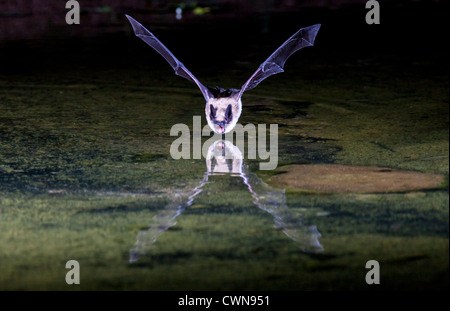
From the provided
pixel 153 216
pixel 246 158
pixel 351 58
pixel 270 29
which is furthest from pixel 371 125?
pixel 270 29

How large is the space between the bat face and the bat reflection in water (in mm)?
308

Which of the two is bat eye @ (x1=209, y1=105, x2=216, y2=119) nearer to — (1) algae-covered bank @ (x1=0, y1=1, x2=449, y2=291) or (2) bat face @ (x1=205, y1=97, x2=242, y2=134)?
(2) bat face @ (x1=205, y1=97, x2=242, y2=134)

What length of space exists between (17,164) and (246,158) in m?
1.40

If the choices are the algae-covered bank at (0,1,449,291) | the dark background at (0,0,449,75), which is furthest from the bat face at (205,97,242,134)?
the dark background at (0,0,449,75)

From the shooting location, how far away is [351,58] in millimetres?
8094

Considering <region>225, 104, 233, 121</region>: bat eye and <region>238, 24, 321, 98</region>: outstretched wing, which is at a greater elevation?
<region>238, 24, 321, 98</region>: outstretched wing

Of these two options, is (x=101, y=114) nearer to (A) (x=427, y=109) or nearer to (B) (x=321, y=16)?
(A) (x=427, y=109)

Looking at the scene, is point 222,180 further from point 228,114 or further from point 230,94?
point 230,94

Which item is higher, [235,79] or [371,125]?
[235,79]

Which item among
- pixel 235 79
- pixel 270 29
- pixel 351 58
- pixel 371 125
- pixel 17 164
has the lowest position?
pixel 17 164

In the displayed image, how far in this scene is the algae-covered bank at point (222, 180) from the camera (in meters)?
3.02

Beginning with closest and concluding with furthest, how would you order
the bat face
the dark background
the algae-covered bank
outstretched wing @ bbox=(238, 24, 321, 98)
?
the algae-covered bank, the bat face, outstretched wing @ bbox=(238, 24, 321, 98), the dark background

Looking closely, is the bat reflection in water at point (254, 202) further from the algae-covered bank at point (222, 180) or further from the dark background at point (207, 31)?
the dark background at point (207, 31)

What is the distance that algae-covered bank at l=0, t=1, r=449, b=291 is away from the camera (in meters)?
3.02
